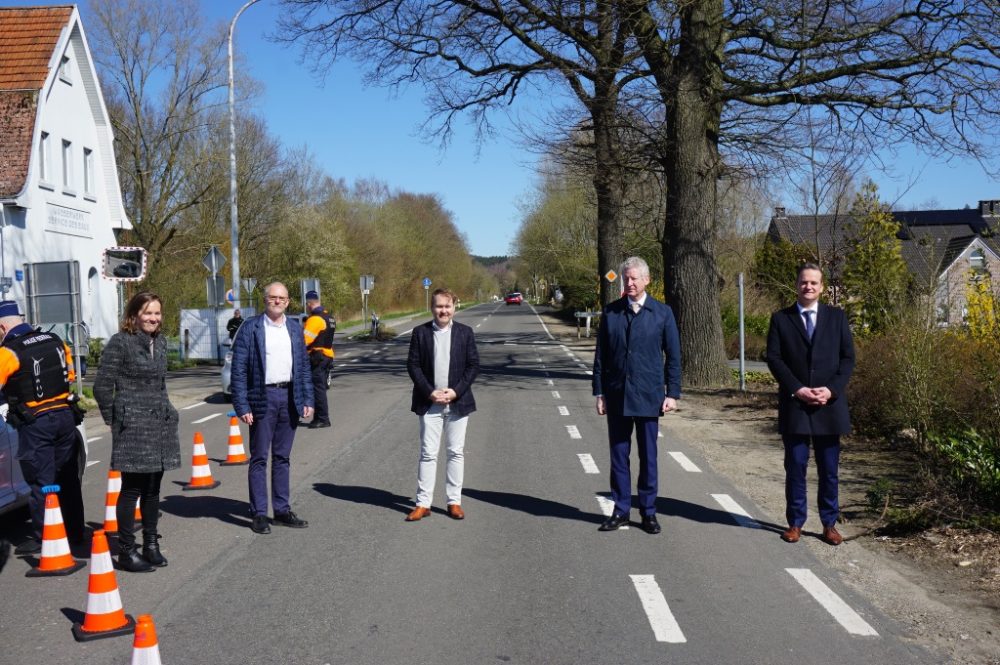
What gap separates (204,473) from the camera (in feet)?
29.5

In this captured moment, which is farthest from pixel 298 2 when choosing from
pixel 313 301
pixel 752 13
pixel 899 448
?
pixel 899 448

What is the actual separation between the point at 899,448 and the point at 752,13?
27.3ft

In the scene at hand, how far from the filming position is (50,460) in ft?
20.8

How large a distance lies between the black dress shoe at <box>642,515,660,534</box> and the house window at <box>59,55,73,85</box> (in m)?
24.3

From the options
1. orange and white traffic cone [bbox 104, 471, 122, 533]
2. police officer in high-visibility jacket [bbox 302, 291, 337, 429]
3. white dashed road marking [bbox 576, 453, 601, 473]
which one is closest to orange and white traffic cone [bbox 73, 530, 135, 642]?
orange and white traffic cone [bbox 104, 471, 122, 533]

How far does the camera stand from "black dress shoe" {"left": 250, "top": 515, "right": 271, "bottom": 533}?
690 centimetres

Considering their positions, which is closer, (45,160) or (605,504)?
(605,504)

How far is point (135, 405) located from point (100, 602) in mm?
1536

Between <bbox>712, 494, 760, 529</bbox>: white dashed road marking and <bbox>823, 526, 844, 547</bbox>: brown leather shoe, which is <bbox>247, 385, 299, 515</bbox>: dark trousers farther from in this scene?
<bbox>823, 526, 844, 547</bbox>: brown leather shoe

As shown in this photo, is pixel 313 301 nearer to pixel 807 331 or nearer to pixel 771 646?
pixel 807 331

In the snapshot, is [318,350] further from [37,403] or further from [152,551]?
[152,551]

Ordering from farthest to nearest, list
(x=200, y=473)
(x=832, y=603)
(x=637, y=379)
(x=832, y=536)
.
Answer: (x=200, y=473) → (x=637, y=379) → (x=832, y=536) → (x=832, y=603)

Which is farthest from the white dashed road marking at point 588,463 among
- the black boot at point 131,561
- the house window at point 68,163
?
the house window at point 68,163

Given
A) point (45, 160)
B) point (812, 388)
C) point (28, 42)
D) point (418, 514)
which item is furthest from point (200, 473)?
point (28, 42)
